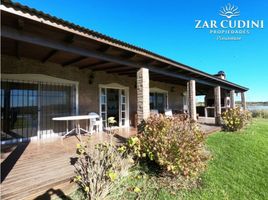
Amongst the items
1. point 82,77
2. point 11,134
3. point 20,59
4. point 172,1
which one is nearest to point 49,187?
point 11,134

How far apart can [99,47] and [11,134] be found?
15.2 ft

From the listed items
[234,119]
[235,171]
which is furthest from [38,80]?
[234,119]

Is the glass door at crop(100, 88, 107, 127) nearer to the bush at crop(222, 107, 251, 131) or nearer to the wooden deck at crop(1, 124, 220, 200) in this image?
the wooden deck at crop(1, 124, 220, 200)

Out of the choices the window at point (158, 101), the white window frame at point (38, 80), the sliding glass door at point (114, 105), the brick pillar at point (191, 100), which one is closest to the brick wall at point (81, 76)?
the white window frame at point (38, 80)

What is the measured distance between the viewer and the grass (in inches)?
163

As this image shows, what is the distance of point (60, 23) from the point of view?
3.92 metres

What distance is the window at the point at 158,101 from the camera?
13.3 meters

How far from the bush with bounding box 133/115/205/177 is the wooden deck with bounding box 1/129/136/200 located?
1559mm

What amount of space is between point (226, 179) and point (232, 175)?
0.41 metres

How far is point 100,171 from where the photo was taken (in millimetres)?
3406

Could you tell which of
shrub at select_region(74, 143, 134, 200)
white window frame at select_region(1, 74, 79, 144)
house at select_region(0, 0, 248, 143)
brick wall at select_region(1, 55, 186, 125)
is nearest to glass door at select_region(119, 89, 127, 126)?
house at select_region(0, 0, 248, 143)

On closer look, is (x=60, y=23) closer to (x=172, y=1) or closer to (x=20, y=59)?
(x=20, y=59)

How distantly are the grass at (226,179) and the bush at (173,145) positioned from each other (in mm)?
499

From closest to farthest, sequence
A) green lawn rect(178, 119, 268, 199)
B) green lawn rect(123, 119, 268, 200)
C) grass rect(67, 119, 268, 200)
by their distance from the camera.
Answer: grass rect(67, 119, 268, 200) < green lawn rect(123, 119, 268, 200) < green lawn rect(178, 119, 268, 199)
